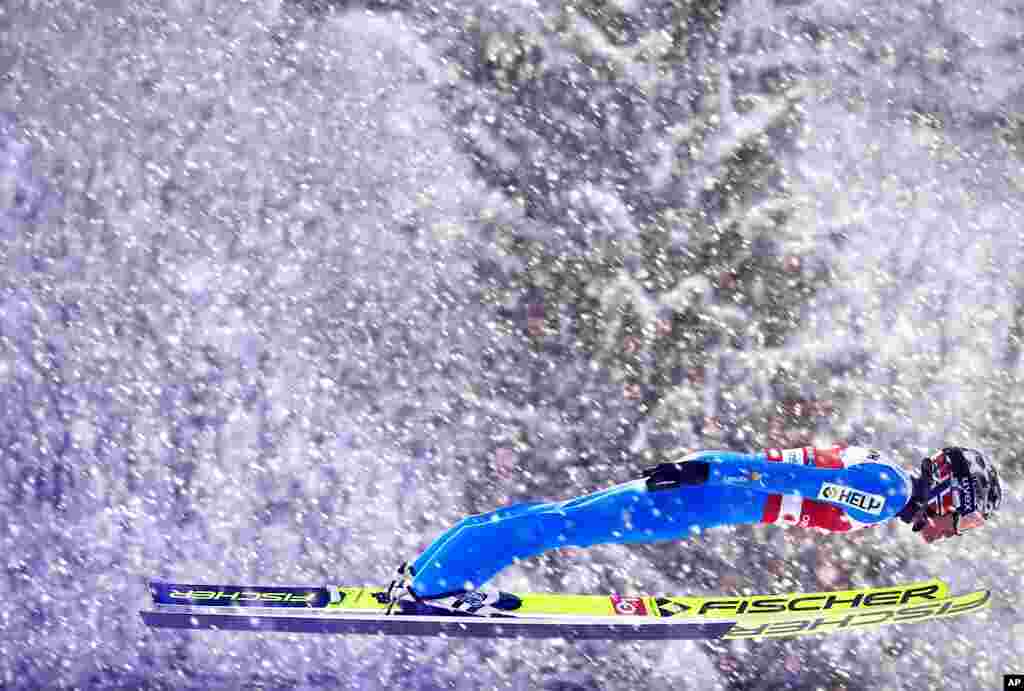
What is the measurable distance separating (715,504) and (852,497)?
0.50 metres

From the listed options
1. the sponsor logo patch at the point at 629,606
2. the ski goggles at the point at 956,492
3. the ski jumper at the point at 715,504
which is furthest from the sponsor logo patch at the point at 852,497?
the sponsor logo patch at the point at 629,606

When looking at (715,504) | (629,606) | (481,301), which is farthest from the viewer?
(481,301)

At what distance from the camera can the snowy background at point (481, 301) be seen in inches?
183

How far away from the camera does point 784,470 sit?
346cm

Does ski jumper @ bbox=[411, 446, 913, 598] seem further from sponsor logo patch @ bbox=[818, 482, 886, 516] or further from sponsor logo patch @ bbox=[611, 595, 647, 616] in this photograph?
sponsor logo patch @ bbox=[611, 595, 647, 616]

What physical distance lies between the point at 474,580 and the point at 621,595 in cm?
118

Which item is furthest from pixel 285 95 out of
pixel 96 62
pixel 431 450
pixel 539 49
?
pixel 431 450

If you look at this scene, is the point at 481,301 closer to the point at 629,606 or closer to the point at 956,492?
the point at 629,606

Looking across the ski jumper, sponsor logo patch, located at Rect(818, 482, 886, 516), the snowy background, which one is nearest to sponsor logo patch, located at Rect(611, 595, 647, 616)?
the snowy background

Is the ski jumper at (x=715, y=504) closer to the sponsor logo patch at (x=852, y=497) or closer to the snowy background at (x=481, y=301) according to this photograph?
the sponsor logo patch at (x=852, y=497)

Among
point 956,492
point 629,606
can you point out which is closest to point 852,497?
point 956,492

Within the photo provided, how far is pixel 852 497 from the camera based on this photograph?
349 cm

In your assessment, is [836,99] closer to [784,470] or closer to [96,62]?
[784,470]

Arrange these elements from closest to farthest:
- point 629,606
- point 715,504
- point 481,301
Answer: point 715,504, point 629,606, point 481,301
